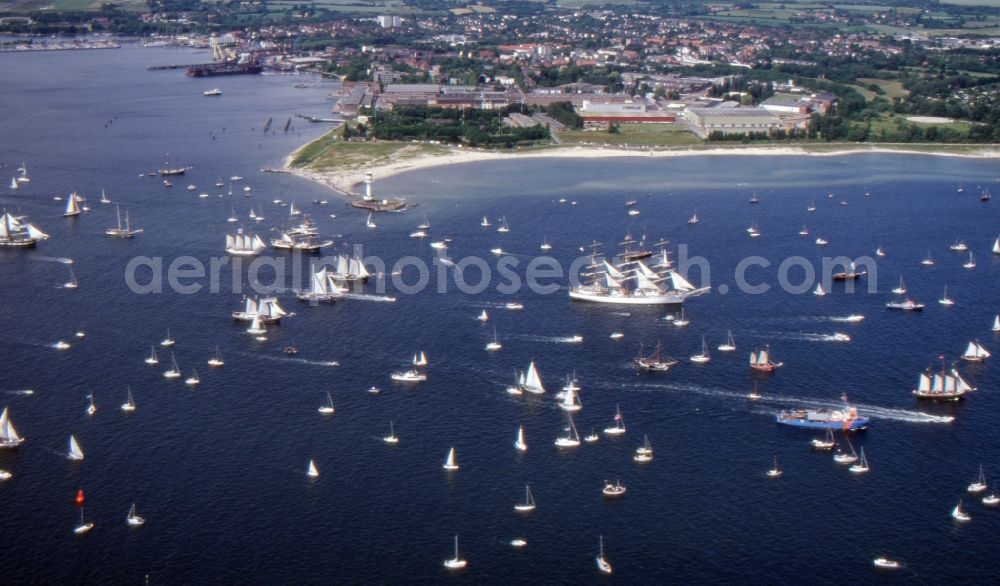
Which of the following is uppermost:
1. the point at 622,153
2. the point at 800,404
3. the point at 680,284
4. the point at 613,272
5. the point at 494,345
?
the point at 622,153

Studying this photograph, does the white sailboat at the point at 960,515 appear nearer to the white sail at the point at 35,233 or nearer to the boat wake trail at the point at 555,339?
the boat wake trail at the point at 555,339

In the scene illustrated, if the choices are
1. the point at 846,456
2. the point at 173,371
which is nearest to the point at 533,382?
the point at 846,456

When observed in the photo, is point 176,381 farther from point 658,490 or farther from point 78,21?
point 78,21

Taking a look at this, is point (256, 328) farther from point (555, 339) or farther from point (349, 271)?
point (555, 339)

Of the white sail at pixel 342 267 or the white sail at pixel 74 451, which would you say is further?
the white sail at pixel 342 267

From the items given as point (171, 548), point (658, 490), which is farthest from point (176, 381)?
point (658, 490)

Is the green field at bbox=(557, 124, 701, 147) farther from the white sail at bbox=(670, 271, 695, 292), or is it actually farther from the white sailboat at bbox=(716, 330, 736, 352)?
the white sailboat at bbox=(716, 330, 736, 352)

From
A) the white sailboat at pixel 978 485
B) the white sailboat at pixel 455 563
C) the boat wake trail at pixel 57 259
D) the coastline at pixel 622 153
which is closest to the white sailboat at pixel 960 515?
the white sailboat at pixel 978 485
